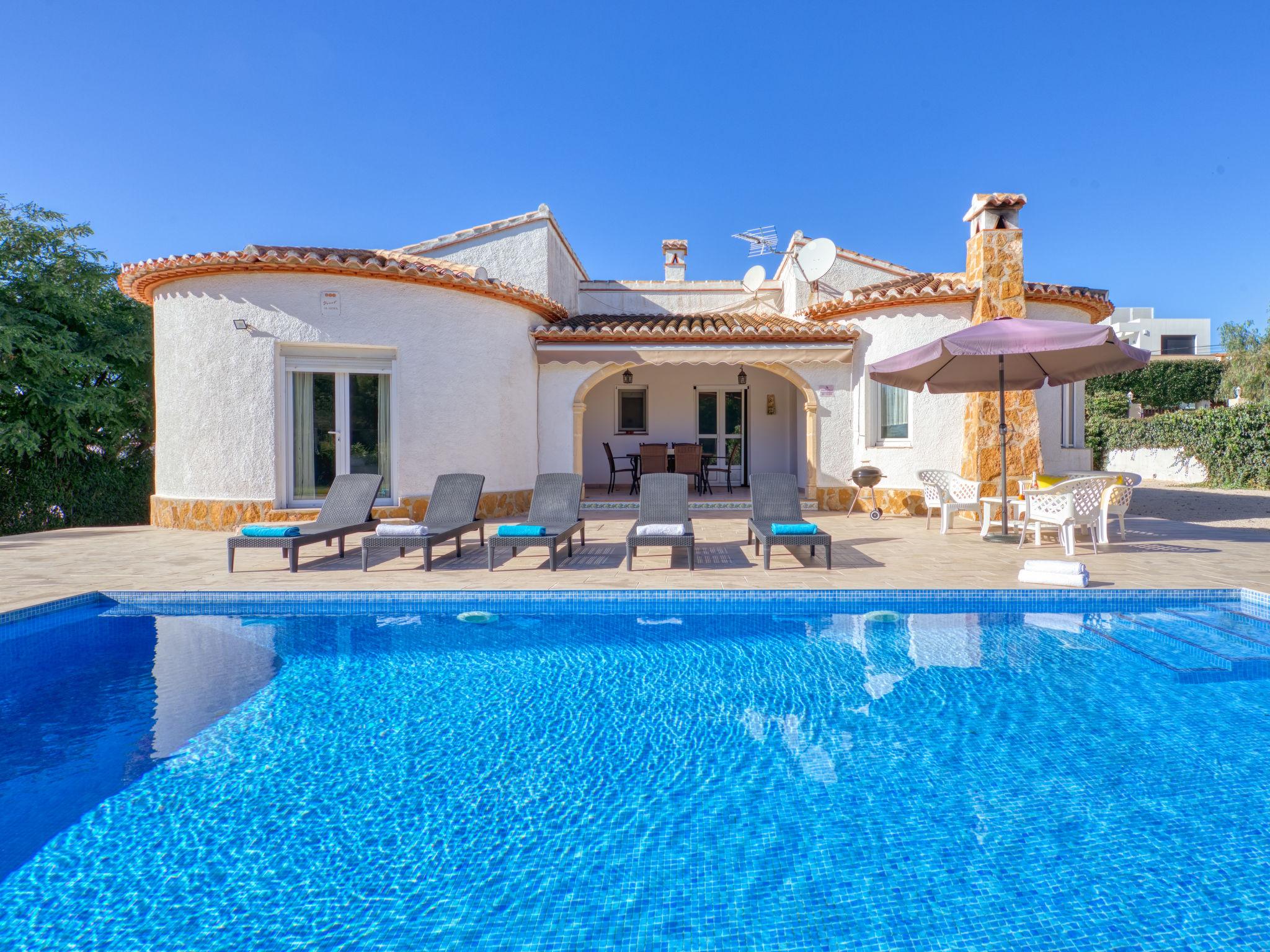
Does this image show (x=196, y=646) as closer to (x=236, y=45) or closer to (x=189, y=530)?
(x=189, y=530)

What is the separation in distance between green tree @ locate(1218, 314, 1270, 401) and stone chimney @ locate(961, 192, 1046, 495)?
1222 inches

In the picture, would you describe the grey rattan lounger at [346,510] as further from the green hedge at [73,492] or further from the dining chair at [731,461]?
the green hedge at [73,492]

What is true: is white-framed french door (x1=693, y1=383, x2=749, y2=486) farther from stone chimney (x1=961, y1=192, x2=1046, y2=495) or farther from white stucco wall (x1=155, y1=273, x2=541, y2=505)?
white stucco wall (x1=155, y1=273, x2=541, y2=505)

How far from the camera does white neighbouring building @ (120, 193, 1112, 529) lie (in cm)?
1368

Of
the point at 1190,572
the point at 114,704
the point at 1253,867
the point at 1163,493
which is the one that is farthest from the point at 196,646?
the point at 1163,493

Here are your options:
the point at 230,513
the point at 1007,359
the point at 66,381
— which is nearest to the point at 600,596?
the point at 1007,359

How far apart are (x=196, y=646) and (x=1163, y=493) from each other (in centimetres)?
2731

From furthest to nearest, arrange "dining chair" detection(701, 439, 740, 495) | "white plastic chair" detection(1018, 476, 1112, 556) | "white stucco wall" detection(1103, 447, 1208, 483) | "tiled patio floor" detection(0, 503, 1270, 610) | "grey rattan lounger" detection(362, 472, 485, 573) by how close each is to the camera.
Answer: "white stucco wall" detection(1103, 447, 1208, 483), "dining chair" detection(701, 439, 740, 495), "grey rattan lounger" detection(362, 472, 485, 573), "white plastic chair" detection(1018, 476, 1112, 556), "tiled patio floor" detection(0, 503, 1270, 610)

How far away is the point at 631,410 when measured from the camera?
909 inches

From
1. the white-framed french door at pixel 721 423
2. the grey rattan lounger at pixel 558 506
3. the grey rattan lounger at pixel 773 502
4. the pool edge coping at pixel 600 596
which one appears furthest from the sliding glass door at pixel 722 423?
the pool edge coping at pixel 600 596

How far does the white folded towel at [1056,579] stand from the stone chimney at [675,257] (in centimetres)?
1992

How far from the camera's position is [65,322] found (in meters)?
20.9

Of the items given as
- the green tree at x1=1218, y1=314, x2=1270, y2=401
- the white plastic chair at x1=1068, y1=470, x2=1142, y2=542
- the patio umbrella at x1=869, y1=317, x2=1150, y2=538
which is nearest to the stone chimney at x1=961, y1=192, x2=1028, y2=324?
the patio umbrella at x1=869, y1=317, x2=1150, y2=538

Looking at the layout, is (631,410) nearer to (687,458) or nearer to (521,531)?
(687,458)
